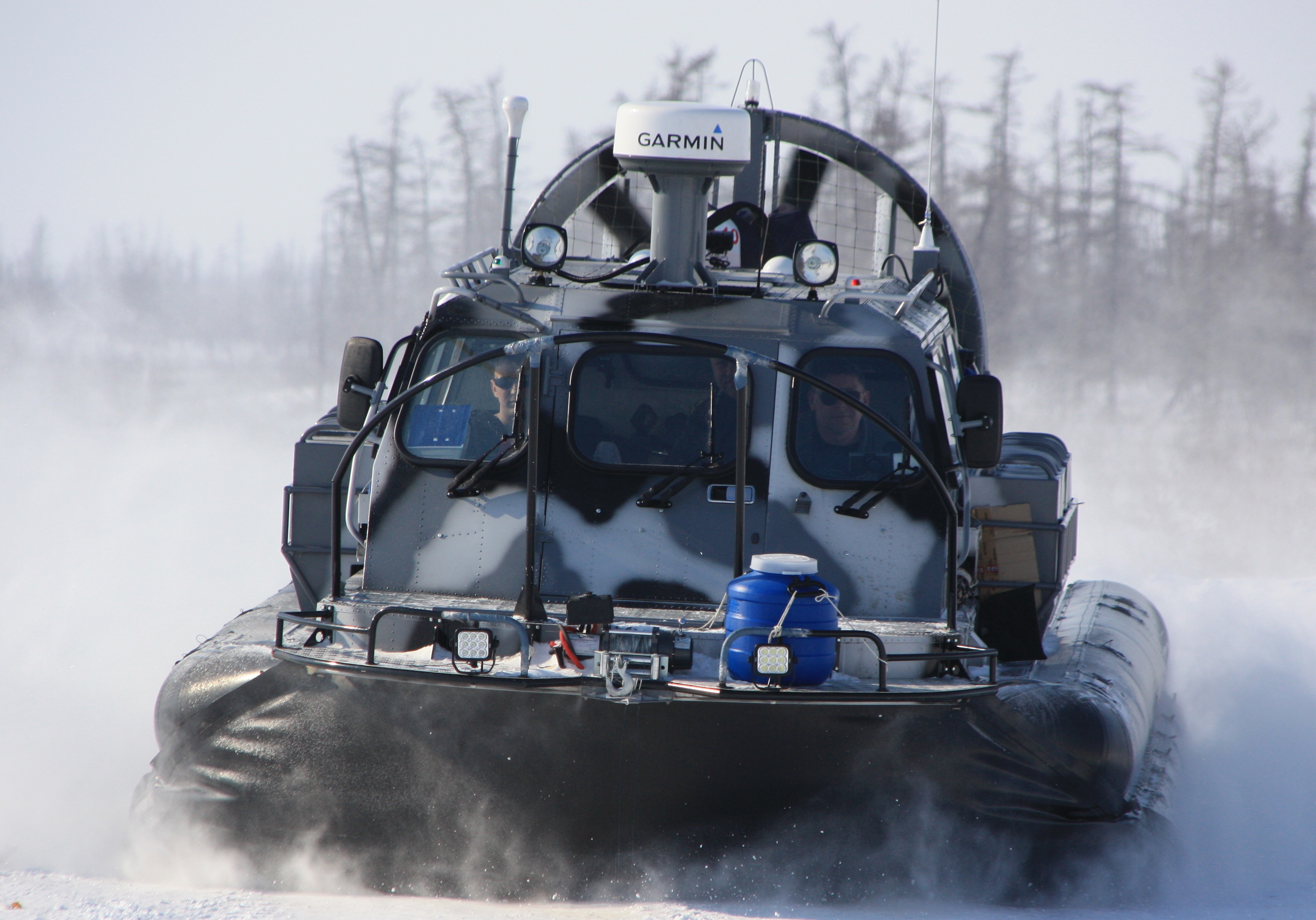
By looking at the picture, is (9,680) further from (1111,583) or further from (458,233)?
(458,233)

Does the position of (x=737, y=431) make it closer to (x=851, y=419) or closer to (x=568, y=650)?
(x=851, y=419)

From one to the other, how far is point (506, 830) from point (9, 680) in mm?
4023

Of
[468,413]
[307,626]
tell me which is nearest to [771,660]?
[307,626]

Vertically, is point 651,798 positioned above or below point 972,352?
below

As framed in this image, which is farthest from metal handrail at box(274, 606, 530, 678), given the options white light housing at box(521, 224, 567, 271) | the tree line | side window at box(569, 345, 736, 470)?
the tree line

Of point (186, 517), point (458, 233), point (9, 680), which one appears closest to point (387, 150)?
point (458, 233)

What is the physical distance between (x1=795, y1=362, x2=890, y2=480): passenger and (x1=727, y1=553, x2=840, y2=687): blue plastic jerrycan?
84 cm

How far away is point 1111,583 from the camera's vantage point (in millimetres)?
7066

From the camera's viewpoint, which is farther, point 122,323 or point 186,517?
point 122,323

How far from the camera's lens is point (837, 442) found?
452cm

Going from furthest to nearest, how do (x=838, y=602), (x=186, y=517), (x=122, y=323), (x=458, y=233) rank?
(x=122, y=323)
(x=458, y=233)
(x=186, y=517)
(x=838, y=602)

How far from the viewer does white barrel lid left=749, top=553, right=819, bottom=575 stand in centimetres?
365

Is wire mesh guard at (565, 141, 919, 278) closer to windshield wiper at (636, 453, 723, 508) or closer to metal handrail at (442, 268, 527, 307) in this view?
metal handrail at (442, 268, 527, 307)

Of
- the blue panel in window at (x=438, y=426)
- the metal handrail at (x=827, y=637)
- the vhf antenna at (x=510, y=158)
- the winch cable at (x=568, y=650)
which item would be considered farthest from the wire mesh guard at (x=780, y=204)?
the metal handrail at (x=827, y=637)
